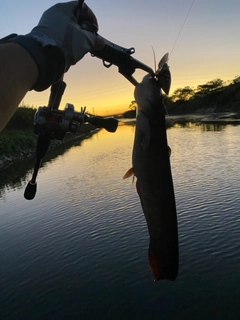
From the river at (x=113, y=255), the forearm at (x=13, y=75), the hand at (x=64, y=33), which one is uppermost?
the hand at (x=64, y=33)

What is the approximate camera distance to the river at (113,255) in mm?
8719

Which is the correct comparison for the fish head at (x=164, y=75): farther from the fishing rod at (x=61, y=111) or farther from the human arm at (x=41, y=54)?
the fishing rod at (x=61, y=111)

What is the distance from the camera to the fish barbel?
250 centimetres

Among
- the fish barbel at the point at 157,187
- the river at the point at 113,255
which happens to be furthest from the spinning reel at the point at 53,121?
the river at the point at 113,255

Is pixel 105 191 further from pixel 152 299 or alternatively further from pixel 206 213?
pixel 152 299

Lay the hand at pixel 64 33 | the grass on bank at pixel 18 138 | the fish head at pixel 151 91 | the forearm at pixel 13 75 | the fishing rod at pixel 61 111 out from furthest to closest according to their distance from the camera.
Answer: the grass on bank at pixel 18 138, the fishing rod at pixel 61 111, the fish head at pixel 151 91, the hand at pixel 64 33, the forearm at pixel 13 75

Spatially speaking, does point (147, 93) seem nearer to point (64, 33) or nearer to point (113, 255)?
point (64, 33)

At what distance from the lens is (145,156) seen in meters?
2.57

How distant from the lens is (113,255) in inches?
449

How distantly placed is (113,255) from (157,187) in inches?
367

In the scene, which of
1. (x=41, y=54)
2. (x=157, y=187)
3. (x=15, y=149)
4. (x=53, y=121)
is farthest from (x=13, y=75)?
(x=15, y=149)

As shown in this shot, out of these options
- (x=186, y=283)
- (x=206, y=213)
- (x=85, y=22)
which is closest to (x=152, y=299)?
(x=186, y=283)

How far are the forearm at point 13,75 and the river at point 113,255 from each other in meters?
7.89

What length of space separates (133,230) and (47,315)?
5215 millimetres
